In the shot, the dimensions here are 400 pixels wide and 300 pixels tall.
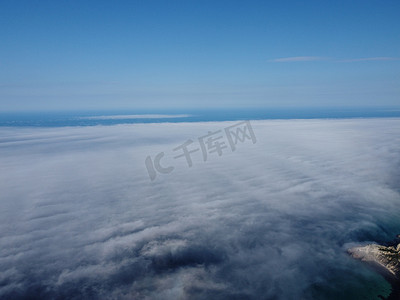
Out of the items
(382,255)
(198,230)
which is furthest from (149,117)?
(382,255)

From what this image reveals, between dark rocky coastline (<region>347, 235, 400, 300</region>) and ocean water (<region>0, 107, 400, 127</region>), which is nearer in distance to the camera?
dark rocky coastline (<region>347, 235, 400, 300</region>)

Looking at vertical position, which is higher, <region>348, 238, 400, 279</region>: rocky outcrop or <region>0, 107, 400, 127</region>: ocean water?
<region>0, 107, 400, 127</region>: ocean water

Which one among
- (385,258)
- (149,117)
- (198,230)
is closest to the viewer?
(385,258)

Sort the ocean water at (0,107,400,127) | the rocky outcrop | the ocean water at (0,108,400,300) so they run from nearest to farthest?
the ocean water at (0,108,400,300) → the rocky outcrop → the ocean water at (0,107,400,127)

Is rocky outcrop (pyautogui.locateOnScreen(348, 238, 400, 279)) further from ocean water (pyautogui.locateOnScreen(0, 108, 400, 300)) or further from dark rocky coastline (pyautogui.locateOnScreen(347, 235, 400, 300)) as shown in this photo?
ocean water (pyautogui.locateOnScreen(0, 108, 400, 300))

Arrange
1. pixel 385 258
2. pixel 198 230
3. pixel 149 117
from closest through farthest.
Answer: pixel 385 258 → pixel 198 230 → pixel 149 117

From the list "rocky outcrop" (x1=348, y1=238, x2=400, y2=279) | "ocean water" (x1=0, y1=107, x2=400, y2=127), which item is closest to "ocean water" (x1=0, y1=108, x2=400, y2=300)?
"rocky outcrop" (x1=348, y1=238, x2=400, y2=279)

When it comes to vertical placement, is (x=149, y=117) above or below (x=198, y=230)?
above

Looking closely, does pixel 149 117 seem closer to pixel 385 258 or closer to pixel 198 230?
pixel 198 230

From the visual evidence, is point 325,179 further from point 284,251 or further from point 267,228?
point 284,251

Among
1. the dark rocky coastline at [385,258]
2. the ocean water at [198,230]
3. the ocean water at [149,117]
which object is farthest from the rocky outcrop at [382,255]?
the ocean water at [149,117]

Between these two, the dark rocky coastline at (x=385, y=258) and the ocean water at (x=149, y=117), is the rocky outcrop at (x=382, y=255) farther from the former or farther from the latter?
the ocean water at (x=149, y=117)

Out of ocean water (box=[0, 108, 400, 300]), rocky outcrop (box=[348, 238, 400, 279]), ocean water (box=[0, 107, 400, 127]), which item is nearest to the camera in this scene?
ocean water (box=[0, 108, 400, 300])

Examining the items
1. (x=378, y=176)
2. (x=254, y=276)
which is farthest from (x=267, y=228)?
(x=378, y=176)
